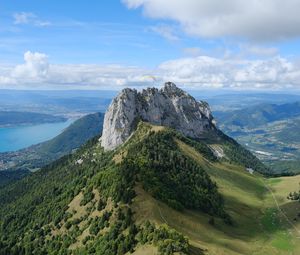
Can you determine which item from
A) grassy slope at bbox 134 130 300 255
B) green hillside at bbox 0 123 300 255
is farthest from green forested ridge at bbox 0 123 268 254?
grassy slope at bbox 134 130 300 255

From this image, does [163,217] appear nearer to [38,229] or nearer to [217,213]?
[217,213]

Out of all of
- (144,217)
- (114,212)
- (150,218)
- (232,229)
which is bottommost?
(232,229)

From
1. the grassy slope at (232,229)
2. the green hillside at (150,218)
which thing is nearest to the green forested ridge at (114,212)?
the green hillside at (150,218)

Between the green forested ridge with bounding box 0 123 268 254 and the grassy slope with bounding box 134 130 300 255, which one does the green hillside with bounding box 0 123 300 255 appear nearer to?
the green forested ridge with bounding box 0 123 268 254

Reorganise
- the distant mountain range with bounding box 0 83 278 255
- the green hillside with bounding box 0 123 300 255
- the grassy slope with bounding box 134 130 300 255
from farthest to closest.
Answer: the grassy slope with bounding box 134 130 300 255, the green hillside with bounding box 0 123 300 255, the distant mountain range with bounding box 0 83 278 255

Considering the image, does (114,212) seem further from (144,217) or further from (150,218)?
(150,218)

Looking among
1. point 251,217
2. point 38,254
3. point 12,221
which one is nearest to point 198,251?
point 38,254

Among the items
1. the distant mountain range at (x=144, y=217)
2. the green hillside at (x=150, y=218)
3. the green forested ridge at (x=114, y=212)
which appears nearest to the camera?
the distant mountain range at (x=144, y=217)

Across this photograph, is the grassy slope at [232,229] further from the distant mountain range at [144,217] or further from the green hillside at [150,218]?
the distant mountain range at [144,217]

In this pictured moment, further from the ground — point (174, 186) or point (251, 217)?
point (174, 186)

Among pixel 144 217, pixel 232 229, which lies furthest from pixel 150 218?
pixel 232 229

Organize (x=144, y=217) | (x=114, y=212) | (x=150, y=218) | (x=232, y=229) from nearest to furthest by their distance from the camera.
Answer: (x=150, y=218) < (x=144, y=217) < (x=114, y=212) < (x=232, y=229)
